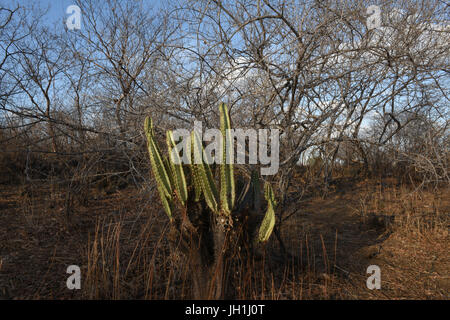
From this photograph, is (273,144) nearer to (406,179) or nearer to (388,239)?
(388,239)

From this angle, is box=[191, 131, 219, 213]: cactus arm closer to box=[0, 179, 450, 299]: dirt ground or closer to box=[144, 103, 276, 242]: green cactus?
box=[144, 103, 276, 242]: green cactus

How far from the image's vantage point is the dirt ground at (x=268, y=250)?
2492mm

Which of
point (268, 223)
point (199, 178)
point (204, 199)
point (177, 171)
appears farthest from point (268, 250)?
point (177, 171)

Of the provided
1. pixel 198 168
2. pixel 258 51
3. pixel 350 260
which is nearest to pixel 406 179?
pixel 350 260

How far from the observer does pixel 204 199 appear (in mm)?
2447

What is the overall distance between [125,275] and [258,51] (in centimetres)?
280

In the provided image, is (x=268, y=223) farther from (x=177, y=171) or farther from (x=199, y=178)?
(x=177, y=171)

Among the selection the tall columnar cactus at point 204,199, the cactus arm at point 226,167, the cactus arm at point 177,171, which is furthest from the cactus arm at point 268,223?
the cactus arm at point 177,171

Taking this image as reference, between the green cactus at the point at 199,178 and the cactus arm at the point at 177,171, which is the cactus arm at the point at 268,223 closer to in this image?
the green cactus at the point at 199,178

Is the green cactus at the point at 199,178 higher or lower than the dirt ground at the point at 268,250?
higher

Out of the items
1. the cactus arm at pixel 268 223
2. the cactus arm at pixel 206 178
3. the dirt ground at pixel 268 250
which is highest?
the cactus arm at pixel 206 178

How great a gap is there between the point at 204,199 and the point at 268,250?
41.6 inches

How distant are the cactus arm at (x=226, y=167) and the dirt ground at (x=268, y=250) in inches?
22.8

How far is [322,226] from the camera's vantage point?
14.6 ft
